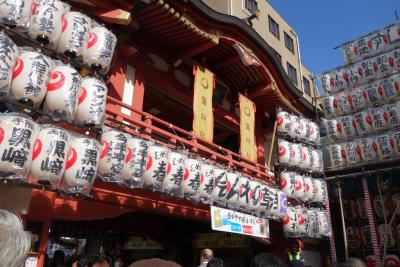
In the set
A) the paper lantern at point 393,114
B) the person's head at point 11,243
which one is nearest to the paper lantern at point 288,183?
the paper lantern at point 393,114

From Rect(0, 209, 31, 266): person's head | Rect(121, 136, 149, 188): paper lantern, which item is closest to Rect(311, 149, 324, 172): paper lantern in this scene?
Rect(121, 136, 149, 188): paper lantern

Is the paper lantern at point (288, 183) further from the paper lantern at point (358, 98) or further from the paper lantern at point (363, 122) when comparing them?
the paper lantern at point (358, 98)

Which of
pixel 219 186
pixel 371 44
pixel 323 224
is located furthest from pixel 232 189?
pixel 371 44

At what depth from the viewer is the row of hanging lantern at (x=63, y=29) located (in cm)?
504

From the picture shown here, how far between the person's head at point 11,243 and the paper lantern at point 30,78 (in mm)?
3394

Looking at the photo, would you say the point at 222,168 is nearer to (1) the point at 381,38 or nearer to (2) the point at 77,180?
(2) the point at 77,180

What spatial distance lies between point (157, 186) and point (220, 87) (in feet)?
18.9

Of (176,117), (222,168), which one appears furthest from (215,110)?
(222,168)

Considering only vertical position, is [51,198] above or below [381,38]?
below

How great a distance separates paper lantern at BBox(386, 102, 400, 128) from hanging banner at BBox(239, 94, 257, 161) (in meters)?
5.85

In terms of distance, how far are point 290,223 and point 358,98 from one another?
6.86 metres

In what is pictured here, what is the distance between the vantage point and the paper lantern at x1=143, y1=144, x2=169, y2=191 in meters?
6.51

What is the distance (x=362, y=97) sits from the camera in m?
14.1

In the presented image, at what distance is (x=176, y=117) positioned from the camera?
496 inches
